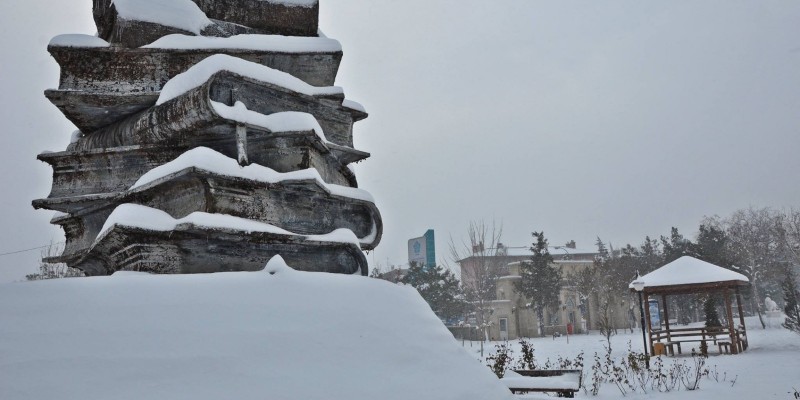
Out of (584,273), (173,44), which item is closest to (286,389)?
(173,44)

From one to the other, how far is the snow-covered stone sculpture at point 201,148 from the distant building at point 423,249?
139 ft

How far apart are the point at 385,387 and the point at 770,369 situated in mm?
16751

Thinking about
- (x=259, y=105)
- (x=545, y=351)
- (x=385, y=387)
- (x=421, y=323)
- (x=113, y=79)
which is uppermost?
(x=113, y=79)

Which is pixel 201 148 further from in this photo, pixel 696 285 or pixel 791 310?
pixel 791 310

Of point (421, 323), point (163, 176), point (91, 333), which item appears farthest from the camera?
point (163, 176)

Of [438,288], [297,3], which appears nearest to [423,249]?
[438,288]

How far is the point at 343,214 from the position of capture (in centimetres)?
525

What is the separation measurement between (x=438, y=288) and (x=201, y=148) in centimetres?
3895

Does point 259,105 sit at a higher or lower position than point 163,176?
higher

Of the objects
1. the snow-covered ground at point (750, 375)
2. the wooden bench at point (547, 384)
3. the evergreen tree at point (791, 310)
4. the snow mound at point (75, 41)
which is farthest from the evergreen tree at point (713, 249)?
the snow mound at point (75, 41)

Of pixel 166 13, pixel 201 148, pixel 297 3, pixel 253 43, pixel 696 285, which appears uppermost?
pixel 297 3

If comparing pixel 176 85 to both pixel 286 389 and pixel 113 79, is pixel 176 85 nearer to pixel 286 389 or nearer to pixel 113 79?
pixel 113 79

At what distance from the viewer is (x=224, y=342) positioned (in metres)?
2.89

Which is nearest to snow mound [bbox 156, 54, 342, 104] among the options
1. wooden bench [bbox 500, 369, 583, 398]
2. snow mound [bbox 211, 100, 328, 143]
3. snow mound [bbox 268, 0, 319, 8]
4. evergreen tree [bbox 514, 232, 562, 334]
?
snow mound [bbox 211, 100, 328, 143]
